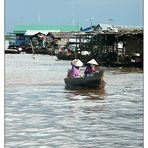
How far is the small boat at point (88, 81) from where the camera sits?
23.8ft

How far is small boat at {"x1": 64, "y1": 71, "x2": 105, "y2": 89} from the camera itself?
23.8ft

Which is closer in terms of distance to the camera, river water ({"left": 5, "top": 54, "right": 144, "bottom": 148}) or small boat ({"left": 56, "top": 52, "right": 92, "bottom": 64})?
river water ({"left": 5, "top": 54, "right": 144, "bottom": 148})

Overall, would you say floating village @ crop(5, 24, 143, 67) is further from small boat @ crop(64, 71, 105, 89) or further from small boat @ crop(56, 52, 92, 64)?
small boat @ crop(64, 71, 105, 89)

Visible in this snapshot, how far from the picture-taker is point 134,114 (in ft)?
15.6

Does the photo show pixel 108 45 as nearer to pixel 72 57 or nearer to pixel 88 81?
pixel 72 57

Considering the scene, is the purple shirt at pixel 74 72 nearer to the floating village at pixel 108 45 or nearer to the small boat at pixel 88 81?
the small boat at pixel 88 81

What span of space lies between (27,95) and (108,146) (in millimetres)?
3807

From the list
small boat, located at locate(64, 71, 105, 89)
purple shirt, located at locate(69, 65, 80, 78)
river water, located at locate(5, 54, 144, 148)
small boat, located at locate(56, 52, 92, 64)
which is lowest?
river water, located at locate(5, 54, 144, 148)

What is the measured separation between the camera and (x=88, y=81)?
7.31m

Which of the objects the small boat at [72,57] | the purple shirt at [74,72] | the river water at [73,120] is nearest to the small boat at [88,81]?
the purple shirt at [74,72]

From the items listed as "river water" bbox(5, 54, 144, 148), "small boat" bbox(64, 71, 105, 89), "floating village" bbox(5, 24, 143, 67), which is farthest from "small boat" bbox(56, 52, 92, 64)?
"river water" bbox(5, 54, 144, 148)
